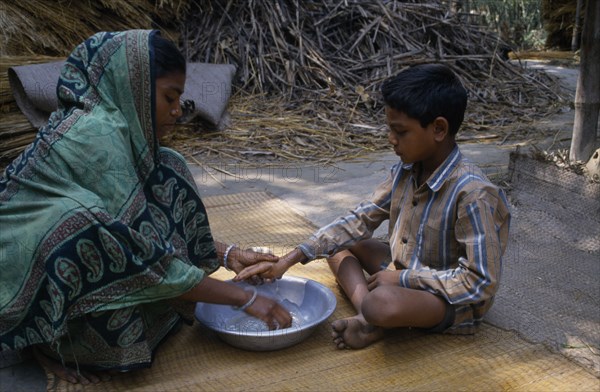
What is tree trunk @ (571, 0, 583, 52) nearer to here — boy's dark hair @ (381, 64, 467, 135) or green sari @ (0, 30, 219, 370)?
boy's dark hair @ (381, 64, 467, 135)

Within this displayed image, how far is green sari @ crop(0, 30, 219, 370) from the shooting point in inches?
58.0

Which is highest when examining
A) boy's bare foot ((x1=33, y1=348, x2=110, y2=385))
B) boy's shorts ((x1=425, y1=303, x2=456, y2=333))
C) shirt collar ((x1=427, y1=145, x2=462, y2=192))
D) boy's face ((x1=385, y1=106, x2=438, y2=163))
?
boy's face ((x1=385, y1=106, x2=438, y2=163))

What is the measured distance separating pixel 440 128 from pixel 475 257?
1.30 feet

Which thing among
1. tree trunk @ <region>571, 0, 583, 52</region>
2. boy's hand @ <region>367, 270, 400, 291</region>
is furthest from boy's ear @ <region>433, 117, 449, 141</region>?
tree trunk @ <region>571, 0, 583, 52</region>

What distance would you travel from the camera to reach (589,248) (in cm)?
249

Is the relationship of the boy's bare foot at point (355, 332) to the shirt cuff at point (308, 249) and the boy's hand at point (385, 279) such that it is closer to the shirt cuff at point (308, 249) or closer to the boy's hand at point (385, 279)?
the boy's hand at point (385, 279)

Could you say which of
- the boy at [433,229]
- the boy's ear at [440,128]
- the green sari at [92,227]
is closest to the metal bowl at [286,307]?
the boy at [433,229]

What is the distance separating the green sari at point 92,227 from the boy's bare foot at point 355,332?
0.47m

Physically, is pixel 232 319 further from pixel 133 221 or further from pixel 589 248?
pixel 589 248

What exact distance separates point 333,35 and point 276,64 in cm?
74

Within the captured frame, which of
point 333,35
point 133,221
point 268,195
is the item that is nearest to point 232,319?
point 133,221

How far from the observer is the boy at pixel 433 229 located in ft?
5.57

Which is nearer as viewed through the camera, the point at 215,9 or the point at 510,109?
the point at 510,109

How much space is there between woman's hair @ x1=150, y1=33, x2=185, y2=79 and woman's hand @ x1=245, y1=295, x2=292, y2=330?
702 mm
